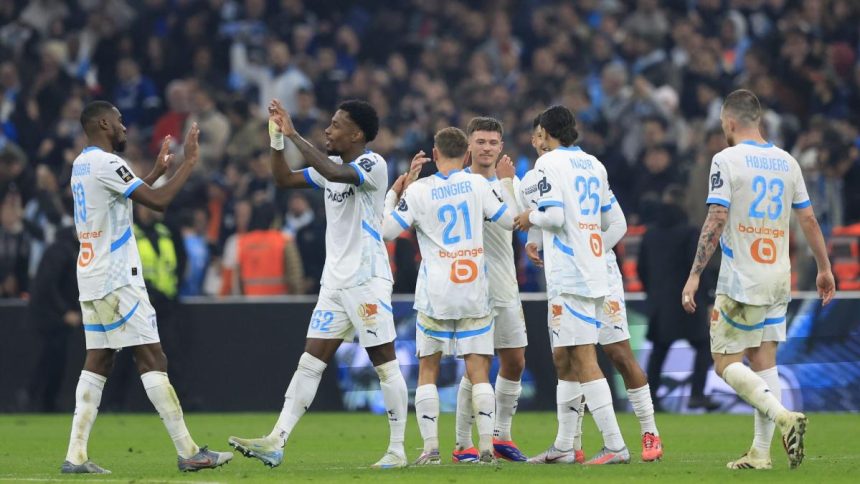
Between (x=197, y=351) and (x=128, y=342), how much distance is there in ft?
27.0

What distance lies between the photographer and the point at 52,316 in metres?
19.1

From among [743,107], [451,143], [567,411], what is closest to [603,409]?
[567,411]

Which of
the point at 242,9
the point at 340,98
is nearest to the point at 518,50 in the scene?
the point at 340,98

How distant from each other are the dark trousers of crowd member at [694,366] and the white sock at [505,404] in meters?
6.09

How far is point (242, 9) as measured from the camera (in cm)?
2812

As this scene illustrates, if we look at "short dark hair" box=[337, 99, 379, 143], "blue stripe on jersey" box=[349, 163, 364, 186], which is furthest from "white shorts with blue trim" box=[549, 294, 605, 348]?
"short dark hair" box=[337, 99, 379, 143]

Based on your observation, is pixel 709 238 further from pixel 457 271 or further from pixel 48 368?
pixel 48 368

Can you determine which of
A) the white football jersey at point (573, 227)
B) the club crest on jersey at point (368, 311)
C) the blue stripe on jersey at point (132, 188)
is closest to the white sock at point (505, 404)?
the white football jersey at point (573, 227)

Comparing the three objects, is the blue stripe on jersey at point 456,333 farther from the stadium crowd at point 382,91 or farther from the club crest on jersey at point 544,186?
the stadium crowd at point 382,91

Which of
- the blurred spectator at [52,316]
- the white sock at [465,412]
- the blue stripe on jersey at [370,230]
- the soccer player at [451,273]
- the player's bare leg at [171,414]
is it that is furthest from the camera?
the blurred spectator at [52,316]

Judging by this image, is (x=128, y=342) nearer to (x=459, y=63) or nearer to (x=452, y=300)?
(x=452, y=300)

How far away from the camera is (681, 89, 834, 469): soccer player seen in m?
11.3

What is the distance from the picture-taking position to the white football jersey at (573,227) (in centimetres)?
1146

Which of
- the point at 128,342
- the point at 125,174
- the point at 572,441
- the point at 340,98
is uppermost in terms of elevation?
the point at 340,98
